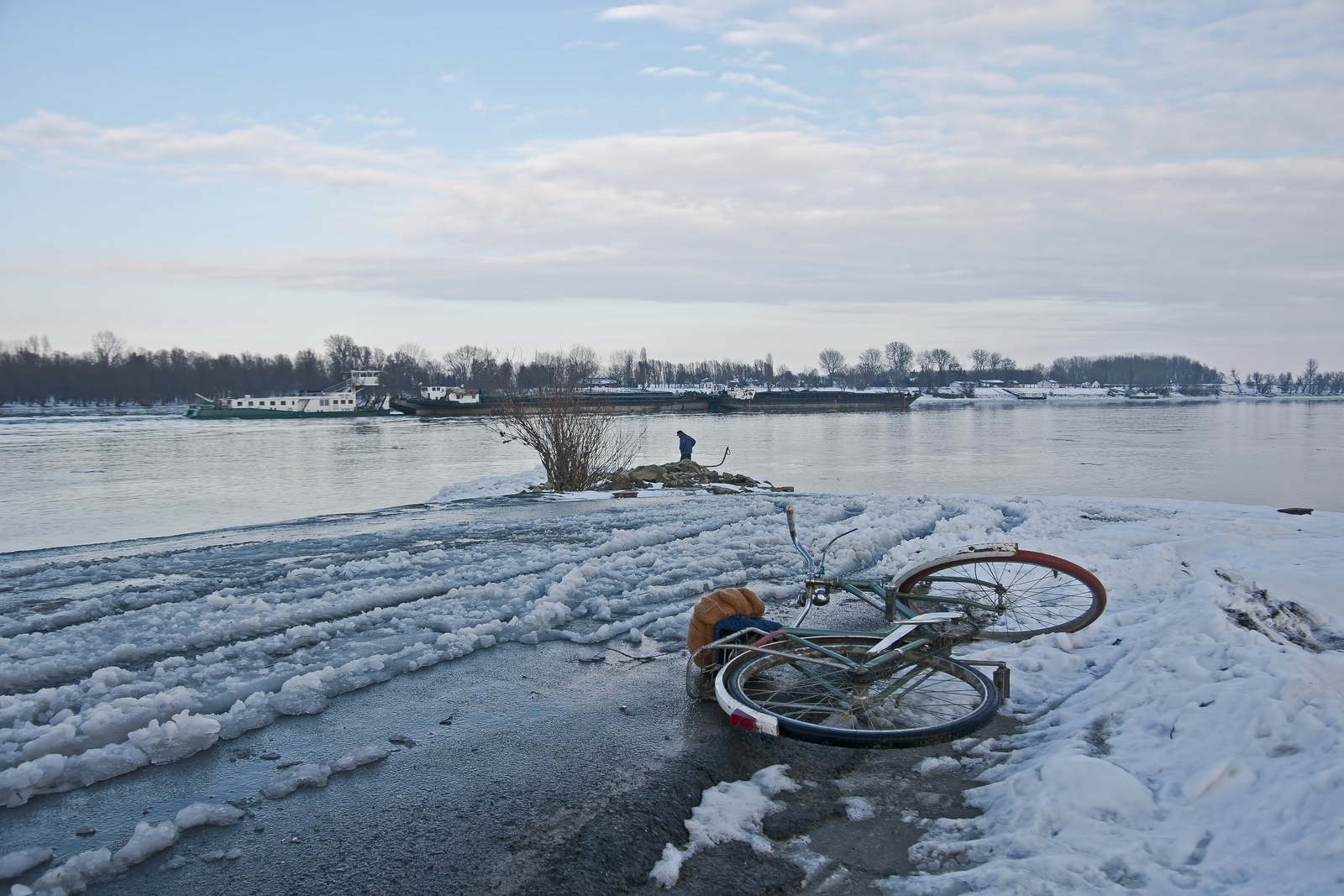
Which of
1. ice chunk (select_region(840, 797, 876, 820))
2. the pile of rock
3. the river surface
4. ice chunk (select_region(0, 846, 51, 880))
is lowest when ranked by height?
the river surface

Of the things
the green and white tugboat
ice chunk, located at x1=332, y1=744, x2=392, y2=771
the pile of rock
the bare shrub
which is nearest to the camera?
ice chunk, located at x1=332, y1=744, x2=392, y2=771

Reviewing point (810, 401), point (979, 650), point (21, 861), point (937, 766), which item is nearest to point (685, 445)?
point (979, 650)

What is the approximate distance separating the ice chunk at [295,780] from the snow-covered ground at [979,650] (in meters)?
0.58

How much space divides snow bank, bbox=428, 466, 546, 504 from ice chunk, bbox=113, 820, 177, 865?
16.1 m

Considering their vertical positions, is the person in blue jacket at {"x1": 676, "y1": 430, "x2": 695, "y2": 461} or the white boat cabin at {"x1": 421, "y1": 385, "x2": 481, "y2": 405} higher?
the white boat cabin at {"x1": 421, "y1": 385, "x2": 481, "y2": 405}

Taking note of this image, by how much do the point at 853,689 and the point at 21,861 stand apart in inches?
145

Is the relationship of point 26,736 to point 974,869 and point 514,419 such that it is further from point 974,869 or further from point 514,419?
point 514,419

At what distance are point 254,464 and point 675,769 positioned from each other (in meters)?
32.3

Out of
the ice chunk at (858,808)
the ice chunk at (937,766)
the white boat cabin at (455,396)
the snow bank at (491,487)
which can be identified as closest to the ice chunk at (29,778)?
the ice chunk at (858,808)

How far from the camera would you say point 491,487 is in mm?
22234

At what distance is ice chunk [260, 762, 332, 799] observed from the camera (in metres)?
3.95

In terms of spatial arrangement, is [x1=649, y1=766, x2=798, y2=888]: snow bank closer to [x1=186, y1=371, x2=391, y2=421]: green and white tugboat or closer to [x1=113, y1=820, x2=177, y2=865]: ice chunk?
[x1=113, y1=820, x2=177, y2=865]: ice chunk

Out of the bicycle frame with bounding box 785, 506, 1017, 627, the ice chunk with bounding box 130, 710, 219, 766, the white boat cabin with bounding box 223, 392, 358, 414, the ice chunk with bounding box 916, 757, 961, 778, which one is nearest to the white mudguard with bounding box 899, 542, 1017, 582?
the bicycle frame with bounding box 785, 506, 1017, 627

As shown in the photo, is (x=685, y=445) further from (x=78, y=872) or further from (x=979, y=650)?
(x=78, y=872)
